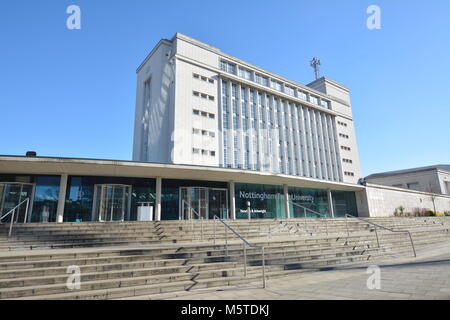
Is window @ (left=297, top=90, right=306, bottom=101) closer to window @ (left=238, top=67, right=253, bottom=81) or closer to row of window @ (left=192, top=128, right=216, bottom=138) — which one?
window @ (left=238, top=67, right=253, bottom=81)

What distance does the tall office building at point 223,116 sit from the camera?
2611cm

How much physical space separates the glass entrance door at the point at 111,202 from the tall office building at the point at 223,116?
7907 millimetres

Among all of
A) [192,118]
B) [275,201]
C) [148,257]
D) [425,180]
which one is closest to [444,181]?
[425,180]

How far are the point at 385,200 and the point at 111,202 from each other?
29.2 m

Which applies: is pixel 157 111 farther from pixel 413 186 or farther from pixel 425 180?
pixel 425 180

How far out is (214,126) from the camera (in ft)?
89.6

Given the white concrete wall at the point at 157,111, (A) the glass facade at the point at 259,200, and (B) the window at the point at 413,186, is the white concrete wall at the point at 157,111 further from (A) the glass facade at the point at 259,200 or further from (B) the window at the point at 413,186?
(B) the window at the point at 413,186

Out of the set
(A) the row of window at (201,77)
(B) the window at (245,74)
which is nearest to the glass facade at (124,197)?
(A) the row of window at (201,77)

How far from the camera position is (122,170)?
Answer: 1502 cm

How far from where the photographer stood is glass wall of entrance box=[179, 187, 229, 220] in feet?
58.1
